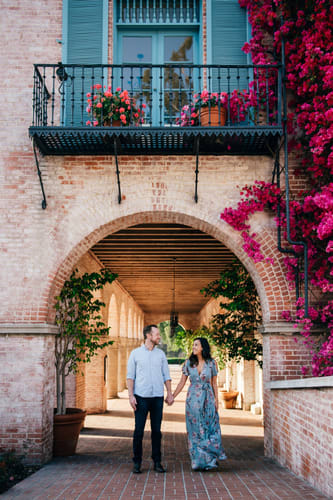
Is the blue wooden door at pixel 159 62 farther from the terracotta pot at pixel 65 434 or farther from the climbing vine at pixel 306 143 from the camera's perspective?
the terracotta pot at pixel 65 434

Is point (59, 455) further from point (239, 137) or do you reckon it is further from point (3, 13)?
point (3, 13)

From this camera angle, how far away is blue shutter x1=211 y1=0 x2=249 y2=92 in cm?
877

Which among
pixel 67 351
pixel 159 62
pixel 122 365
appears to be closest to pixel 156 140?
pixel 159 62

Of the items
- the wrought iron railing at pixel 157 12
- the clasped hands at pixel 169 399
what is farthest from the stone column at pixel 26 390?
the wrought iron railing at pixel 157 12

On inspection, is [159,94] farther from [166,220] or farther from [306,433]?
[306,433]

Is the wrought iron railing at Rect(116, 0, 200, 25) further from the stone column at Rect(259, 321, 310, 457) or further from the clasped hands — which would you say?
the clasped hands

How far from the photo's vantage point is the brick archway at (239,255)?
809 centimetres

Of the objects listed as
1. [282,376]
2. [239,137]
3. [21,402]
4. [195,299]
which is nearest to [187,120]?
[239,137]

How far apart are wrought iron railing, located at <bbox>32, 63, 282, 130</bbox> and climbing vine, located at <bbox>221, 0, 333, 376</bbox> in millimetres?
373

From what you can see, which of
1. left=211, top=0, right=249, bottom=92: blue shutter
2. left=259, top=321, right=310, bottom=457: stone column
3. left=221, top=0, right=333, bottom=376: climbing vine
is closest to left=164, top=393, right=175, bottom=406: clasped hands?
left=259, top=321, right=310, bottom=457: stone column

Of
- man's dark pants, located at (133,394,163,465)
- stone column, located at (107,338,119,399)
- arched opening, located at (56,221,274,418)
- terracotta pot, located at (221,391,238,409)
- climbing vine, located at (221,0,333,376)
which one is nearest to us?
man's dark pants, located at (133,394,163,465)

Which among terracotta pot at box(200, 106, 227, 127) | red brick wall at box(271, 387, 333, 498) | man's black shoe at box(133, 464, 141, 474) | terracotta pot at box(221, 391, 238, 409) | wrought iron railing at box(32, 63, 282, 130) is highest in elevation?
wrought iron railing at box(32, 63, 282, 130)

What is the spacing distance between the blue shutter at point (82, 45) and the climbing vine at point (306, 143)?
253 cm

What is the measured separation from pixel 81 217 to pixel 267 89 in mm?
3527
